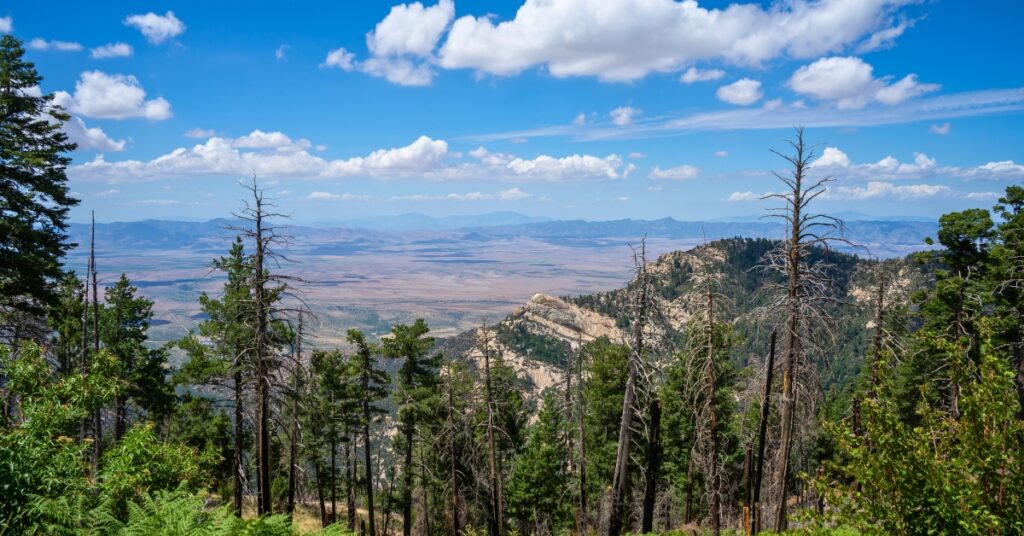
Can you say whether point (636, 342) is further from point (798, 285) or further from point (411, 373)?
point (411, 373)

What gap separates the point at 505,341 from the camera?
13300 centimetres

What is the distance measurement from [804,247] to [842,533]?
22.0 ft

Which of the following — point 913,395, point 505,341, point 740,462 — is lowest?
point 505,341

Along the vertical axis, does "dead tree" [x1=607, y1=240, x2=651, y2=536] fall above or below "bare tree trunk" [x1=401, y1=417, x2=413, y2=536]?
above

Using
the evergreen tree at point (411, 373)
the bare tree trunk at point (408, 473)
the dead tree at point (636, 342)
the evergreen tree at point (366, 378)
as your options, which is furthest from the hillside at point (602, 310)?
the dead tree at point (636, 342)

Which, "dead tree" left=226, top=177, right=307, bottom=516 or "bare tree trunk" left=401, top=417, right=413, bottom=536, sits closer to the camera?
"dead tree" left=226, top=177, right=307, bottom=516

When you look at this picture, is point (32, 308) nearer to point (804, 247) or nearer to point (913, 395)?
point (804, 247)

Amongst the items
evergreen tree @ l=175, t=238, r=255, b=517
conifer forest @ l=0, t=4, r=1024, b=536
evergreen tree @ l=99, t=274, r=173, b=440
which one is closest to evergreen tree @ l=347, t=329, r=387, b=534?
conifer forest @ l=0, t=4, r=1024, b=536


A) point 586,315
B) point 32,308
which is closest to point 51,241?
point 32,308

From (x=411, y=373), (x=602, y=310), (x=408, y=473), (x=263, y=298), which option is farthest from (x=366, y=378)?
(x=602, y=310)

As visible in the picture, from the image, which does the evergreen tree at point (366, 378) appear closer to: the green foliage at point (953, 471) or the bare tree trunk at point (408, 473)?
the bare tree trunk at point (408, 473)

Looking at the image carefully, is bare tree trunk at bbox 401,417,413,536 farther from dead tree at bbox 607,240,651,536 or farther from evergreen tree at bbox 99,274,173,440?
dead tree at bbox 607,240,651,536

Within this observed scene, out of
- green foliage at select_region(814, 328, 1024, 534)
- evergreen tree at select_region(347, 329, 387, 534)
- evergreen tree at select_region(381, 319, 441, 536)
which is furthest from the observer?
evergreen tree at select_region(347, 329, 387, 534)

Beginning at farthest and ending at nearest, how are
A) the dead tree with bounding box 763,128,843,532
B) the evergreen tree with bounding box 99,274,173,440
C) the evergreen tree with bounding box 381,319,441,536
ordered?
the evergreen tree with bounding box 381,319,441,536 → the evergreen tree with bounding box 99,274,173,440 → the dead tree with bounding box 763,128,843,532
